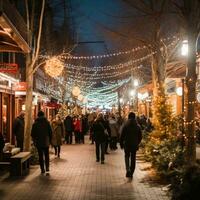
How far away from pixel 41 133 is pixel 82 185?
9.52 ft

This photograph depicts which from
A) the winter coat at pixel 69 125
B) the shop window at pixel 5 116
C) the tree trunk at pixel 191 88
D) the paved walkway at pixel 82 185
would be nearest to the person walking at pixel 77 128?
the winter coat at pixel 69 125

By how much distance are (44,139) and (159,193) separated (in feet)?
15.8

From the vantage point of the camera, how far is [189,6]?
13516mm

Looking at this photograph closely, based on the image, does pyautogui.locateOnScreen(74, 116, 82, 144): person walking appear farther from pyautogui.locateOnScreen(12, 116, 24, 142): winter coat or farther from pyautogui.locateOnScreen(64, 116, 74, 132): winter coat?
pyautogui.locateOnScreen(12, 116, 24, 142): winter coat

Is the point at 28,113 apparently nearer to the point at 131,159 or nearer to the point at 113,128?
the point at 131,159

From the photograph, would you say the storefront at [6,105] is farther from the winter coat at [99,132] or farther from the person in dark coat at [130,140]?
the person in dark coat at [130,140]

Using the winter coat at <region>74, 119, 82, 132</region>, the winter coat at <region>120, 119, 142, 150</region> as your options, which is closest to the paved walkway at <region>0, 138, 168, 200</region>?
the winter coat at <region>120, 119, 142, 150</region>

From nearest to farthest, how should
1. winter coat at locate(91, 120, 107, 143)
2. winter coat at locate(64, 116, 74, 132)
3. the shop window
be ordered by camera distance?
winter coat at locate(91, 120, 107, 143)
the shop window
winter coat at locate(64, 116, 74, 132)

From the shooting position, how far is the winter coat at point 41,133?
52.3ft

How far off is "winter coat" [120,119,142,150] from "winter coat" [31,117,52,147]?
229 cm

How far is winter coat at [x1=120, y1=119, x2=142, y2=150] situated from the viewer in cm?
1529

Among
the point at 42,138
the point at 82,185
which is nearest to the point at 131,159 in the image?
the point at 82,185

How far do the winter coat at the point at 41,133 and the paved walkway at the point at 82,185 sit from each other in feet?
3.15

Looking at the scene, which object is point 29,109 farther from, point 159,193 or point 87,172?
point 159,193
